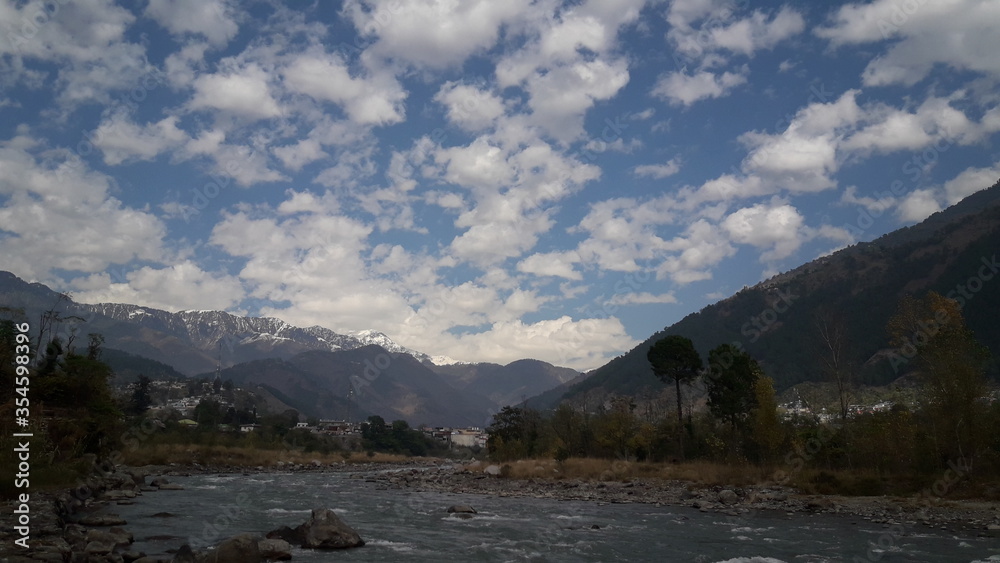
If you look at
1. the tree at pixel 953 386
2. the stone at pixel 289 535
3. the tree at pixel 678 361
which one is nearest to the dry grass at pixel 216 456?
the tree at pixel 678 361

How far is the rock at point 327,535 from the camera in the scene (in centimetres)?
1919

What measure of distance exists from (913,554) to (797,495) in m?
18.1

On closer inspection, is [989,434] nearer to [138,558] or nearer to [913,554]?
[913,554]

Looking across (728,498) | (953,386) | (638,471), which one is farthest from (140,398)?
(953,386)

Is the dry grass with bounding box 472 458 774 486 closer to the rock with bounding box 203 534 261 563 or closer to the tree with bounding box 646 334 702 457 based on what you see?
the tree with bounding box 646 334 702 457

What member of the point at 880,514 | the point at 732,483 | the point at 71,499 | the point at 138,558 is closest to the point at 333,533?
the point at 138,558

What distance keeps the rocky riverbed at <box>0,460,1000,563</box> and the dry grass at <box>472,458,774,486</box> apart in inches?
61.9

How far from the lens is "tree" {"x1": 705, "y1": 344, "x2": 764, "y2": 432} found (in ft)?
169

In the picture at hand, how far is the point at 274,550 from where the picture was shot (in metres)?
17.0

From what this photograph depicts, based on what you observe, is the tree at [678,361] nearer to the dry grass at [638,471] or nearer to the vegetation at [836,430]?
the vegetation at [836,430]

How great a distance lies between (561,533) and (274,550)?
1086 centimetres

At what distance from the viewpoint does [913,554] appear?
735 inches

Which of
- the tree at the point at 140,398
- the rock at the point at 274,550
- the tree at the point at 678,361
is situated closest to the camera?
the rock at the point at 274,550

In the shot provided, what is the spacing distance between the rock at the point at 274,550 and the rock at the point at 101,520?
7.50 meters
